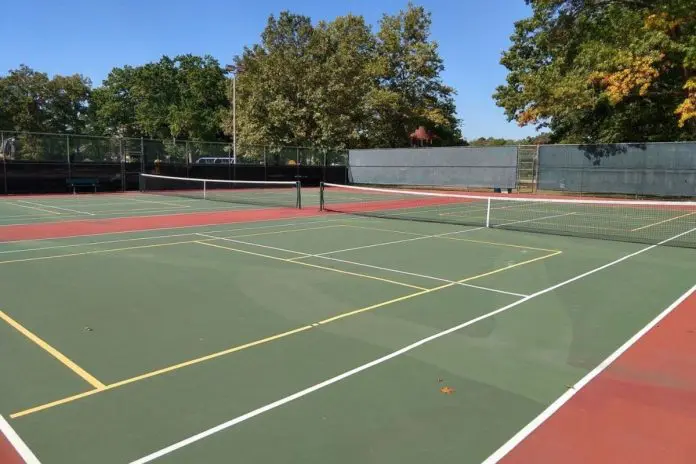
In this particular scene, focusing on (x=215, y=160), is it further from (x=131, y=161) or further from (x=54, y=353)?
(x=54, y=353)

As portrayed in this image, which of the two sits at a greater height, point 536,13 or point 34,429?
point 536,13

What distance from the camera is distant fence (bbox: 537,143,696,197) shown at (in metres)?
26.2

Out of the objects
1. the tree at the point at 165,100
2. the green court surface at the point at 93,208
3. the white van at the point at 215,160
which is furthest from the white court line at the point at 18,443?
the tree at the point at 165,100

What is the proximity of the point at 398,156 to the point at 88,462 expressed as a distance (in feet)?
121

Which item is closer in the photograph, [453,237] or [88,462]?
[88,462]

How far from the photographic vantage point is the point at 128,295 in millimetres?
7094

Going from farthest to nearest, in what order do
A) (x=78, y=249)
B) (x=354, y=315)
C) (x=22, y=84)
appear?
(x=22, y=84)
(x=78, y=249)
(x=354, y=315)

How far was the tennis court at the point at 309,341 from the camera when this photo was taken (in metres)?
3.47

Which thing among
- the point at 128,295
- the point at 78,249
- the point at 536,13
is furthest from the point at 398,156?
the point at 128,295

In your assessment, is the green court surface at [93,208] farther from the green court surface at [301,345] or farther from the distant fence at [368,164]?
the green court surface at [301,345]

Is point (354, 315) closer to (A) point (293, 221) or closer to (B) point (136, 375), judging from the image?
→ (B) point (136, 375)

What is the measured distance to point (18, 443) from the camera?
329 centimetres

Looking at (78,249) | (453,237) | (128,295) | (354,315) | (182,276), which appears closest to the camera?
(354,315)

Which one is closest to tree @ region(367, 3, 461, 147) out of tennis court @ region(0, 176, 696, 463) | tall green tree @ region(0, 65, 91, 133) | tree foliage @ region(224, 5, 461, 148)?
tree foliage @ region(224, 5, 461, 148)
